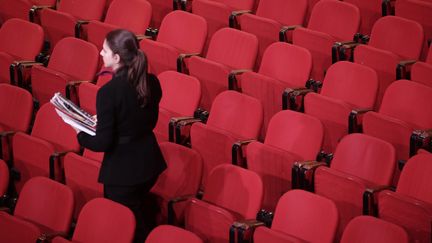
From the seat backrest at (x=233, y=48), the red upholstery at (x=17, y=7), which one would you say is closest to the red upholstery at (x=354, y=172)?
the seat backrest at (x=233, y=48)

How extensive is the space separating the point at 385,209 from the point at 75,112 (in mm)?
646

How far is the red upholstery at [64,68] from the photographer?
239 cm

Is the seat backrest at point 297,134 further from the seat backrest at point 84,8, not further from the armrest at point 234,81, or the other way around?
the seat backrest at point 84,8

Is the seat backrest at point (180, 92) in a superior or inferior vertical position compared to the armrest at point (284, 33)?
inferior

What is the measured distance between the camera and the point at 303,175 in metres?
1.91

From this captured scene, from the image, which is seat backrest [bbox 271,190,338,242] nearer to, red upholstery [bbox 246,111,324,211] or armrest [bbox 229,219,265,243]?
armrest [bbox 229,219,265,243]

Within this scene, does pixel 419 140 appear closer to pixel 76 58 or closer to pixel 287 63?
pixel 287 63

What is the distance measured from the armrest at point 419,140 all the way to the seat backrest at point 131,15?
39.3 inches

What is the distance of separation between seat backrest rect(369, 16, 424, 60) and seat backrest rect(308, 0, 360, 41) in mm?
70

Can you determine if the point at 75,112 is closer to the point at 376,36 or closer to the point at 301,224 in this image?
the point at 301,224

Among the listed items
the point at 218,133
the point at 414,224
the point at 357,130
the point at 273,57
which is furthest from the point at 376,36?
the point at 414,224

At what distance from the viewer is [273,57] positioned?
7.92ft

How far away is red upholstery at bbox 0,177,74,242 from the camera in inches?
69.0

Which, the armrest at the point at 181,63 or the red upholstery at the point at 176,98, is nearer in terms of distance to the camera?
the red upholstery at the point at 176,98
